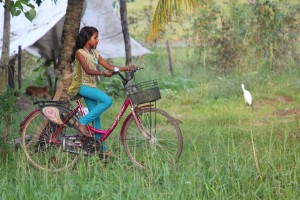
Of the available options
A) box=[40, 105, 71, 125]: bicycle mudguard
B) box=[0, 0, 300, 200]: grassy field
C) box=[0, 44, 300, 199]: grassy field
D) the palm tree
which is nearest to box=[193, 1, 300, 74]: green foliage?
the palm tree

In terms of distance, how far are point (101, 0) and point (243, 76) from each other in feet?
10.8

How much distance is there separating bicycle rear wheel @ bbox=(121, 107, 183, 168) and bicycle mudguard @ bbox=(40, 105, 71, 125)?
0.65m

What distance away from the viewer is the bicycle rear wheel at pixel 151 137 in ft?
21.2

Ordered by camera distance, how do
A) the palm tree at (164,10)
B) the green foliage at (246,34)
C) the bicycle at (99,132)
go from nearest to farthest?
1. the bicycle at (99,132)
2. the palm tree at (164,10)
3. the green foliage at (246,34)

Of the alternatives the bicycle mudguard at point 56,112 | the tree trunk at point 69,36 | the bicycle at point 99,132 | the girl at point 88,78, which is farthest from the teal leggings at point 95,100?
the tree trunk at point 69,36

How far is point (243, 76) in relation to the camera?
13133 mm

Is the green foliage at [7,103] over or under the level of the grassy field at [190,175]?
over

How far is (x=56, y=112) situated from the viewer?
6820mm

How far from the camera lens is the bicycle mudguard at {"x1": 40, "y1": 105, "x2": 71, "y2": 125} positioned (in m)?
6.78

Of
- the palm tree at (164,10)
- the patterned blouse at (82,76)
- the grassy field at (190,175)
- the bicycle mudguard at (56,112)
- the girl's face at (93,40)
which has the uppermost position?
the palm tree at (164,10)

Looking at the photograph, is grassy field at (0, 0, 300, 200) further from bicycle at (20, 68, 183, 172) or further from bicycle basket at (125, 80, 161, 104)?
bicycle basket at (125, 80, 161, 104)

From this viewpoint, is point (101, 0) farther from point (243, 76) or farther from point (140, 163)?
point (140, 163)

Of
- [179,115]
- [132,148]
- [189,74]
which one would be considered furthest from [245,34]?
[132,148]

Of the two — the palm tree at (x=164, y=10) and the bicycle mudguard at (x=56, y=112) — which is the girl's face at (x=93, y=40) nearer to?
the bicycle mudguard at (x=56, y=112)
